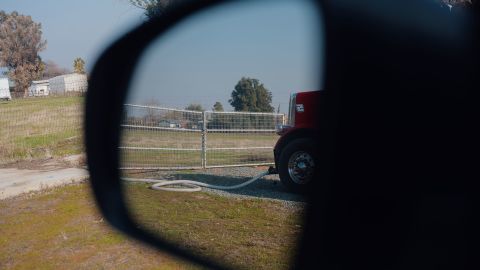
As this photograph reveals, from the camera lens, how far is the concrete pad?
257 inches

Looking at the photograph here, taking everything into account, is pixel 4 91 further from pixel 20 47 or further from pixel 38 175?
pixel 38 175

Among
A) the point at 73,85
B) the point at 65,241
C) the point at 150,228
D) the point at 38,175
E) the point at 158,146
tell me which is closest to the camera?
the point at 65,241

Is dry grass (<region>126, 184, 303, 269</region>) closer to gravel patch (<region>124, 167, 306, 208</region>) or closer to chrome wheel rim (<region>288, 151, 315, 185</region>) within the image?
gravel patch (<region>124, 167, 306, 208</region>)

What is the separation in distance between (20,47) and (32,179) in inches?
2266

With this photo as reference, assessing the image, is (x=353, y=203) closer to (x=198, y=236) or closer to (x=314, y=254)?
(x=314, y=254)

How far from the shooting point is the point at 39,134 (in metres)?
13.1

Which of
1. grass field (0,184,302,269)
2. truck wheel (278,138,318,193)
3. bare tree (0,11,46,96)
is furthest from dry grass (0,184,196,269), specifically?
bare tree (0,11,46,96)

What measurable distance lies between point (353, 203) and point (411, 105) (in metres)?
0.96

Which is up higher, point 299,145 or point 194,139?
point 299,145

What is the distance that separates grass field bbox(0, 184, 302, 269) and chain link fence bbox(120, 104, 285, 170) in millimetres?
2492

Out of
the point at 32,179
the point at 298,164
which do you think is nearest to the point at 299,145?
the point at 298,164

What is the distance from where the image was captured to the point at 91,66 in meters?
6.47

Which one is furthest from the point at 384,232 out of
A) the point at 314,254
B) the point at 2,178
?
the point at 2,178

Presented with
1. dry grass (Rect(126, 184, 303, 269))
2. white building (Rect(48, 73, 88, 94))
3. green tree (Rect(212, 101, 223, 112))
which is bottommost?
dry grass (Rect(126, 184, 303, 269))
